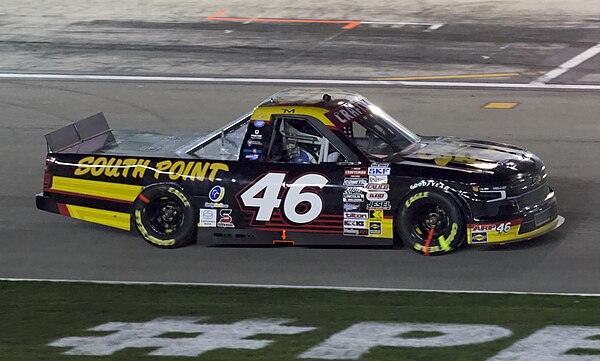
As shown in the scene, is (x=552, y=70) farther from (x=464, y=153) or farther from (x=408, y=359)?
(x=408, y=359)

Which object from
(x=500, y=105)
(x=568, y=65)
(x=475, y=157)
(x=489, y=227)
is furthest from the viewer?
(x=568, y=65)

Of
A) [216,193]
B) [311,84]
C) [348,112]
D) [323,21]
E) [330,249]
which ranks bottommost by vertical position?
[330,249]

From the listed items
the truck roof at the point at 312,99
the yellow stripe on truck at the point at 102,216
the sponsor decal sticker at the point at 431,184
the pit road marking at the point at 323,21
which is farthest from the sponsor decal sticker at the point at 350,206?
the pit road marking at the point at 323,21

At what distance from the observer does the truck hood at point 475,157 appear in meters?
11.6

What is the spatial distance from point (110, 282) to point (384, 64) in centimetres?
1236

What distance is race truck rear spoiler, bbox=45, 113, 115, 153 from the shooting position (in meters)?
12.6

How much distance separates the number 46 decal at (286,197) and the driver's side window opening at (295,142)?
29cm

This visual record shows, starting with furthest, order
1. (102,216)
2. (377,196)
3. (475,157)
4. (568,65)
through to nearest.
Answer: (568,65) → (102,216) → (475,157) → (377,196)

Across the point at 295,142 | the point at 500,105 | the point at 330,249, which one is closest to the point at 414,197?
the point at 330,249

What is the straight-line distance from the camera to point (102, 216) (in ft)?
40.5

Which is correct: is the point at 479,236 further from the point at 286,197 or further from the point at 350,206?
the point at 286,197

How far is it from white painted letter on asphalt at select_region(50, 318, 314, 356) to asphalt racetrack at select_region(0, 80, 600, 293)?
1372 millimetres

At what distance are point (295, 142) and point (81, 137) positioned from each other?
7.84ft

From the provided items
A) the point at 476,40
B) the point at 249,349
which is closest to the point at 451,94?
the point at 476,40
